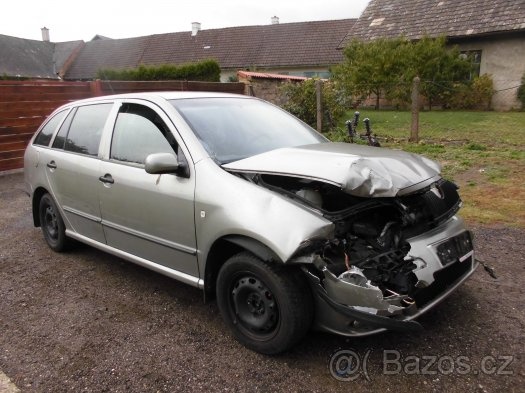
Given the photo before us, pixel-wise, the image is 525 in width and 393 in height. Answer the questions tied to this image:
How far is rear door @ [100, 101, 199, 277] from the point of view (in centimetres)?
→ 322

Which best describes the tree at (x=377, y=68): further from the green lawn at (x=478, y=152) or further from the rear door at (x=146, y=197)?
the rear door at (x=146, y=197)

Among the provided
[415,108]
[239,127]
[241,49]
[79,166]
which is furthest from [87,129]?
[241,49]

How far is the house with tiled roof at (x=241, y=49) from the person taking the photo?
3048 centimetres

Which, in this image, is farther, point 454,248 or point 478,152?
point 478,152

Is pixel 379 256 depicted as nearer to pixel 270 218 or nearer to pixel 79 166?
pixel 270 218

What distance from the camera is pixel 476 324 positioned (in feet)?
10.3

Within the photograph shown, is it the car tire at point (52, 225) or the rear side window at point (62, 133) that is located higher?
the rear side window at point (62, 133)

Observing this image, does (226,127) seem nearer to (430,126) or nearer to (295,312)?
(295,312)

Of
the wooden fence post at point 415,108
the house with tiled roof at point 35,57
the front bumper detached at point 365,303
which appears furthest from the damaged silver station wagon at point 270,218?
the house with tiled roof at point 35,57

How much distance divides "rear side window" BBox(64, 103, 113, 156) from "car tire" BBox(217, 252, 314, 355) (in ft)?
6.43

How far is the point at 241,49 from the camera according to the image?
108 feet

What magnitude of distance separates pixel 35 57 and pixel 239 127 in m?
43.0

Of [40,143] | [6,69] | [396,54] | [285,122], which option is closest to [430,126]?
[396,54]

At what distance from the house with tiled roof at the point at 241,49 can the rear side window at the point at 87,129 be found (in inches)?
1007
